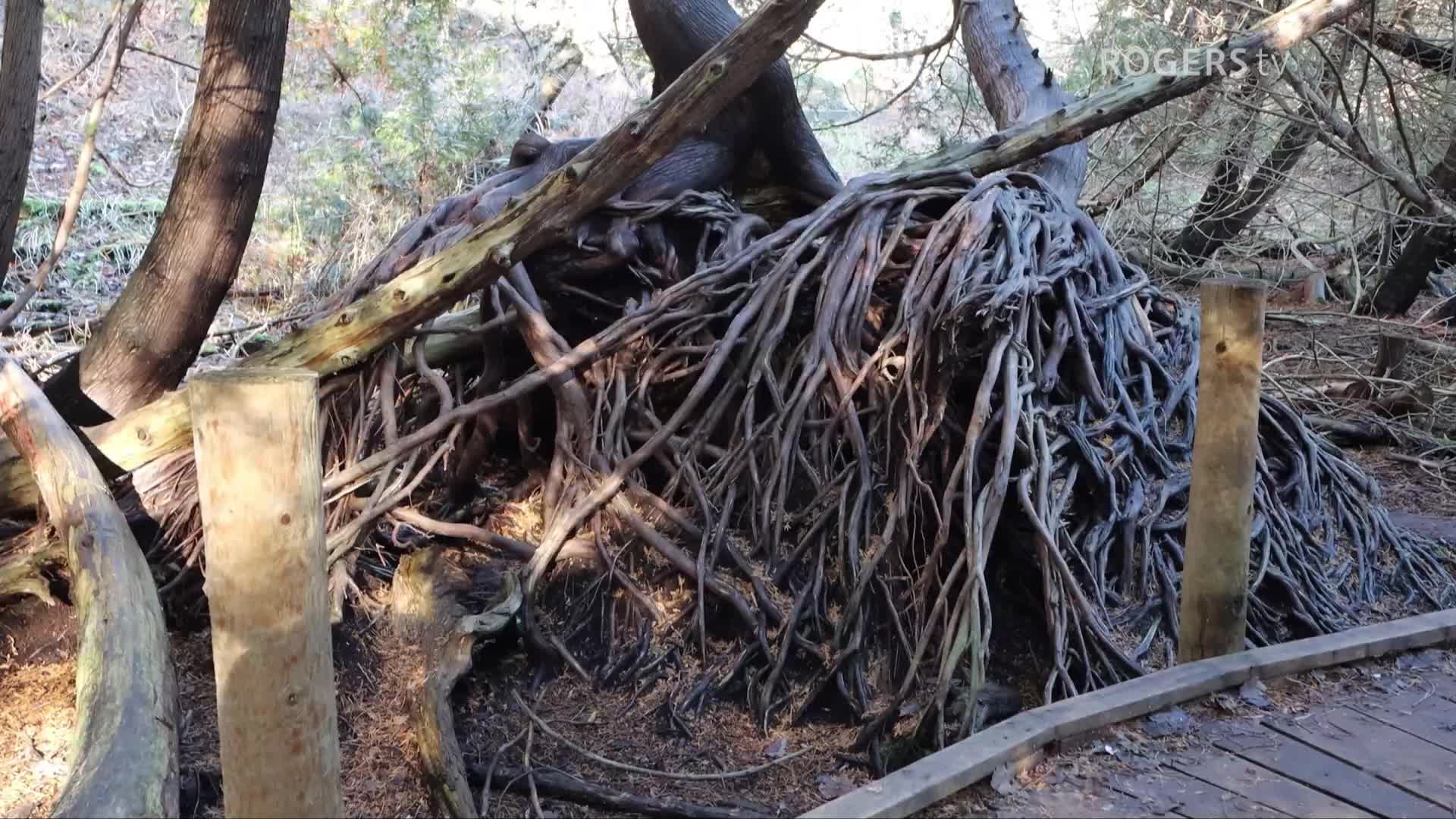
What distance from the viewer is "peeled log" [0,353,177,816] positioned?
2.77m

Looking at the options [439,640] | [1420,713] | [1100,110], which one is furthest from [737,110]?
[1420,713]

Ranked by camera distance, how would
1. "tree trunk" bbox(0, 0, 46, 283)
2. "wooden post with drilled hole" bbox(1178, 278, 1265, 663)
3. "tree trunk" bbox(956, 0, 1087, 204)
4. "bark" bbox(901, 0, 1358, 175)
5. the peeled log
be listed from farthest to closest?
"tree trunk" bbox(956, 0, 1087, 204)
"bark" bbox(901, 0, 1358, 175)
"tree trunk" bbox(0, 0, 46, 283)
"wooden post with drilled hole" bbox(1178, 278, 1265, 663)
the peeled log

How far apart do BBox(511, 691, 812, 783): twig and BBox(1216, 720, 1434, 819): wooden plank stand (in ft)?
4.73

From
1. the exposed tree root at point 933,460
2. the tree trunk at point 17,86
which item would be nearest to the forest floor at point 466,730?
the exposed tree root at point 933,460

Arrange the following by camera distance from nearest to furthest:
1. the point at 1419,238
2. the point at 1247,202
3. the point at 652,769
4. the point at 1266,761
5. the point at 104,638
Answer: the point at 1266,761 → the point at 104,638 → the point at 652,769 → the point at 1419,238 → the point at 1247,202

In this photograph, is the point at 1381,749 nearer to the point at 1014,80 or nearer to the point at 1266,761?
the point at 1266,761

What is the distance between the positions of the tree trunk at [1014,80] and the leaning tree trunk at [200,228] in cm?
385

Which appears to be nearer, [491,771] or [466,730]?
[491,771]

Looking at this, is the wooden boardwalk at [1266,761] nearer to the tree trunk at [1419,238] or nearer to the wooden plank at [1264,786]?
the wooden plank at [1264,786]

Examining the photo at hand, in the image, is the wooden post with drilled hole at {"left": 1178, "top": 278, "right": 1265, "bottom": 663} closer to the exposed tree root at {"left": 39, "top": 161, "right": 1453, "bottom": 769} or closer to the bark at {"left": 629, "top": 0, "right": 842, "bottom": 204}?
the exposed tree root at {"left": 39, "top": 161, "right": 1453, "bottom": 769}

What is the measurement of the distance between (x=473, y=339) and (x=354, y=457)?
2.49 feet

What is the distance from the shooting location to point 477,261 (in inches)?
165

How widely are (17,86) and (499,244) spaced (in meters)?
2.80

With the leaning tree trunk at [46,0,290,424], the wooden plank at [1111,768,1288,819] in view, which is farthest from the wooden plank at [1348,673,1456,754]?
the leaning tree trunk at [46,0,290,424]
